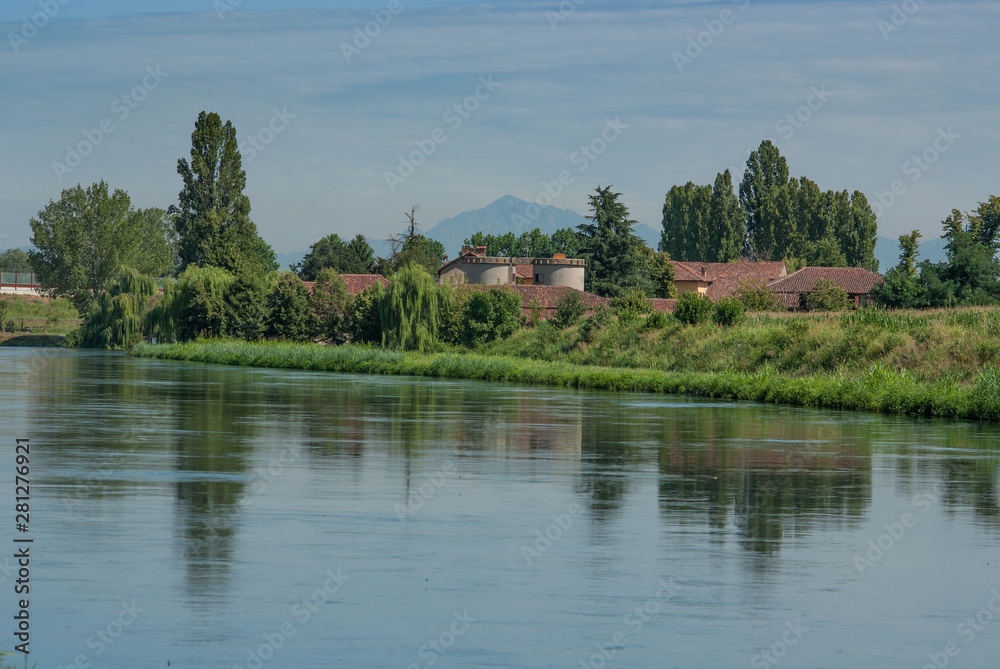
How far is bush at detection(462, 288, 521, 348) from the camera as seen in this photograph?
69062 mm

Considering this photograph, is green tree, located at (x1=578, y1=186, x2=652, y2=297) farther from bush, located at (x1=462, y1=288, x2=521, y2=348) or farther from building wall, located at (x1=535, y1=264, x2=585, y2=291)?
bush, located at (x1=462, y1=288, x2=521, y2=348)

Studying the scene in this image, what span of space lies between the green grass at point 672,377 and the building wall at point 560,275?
Result: 3147 centimetres

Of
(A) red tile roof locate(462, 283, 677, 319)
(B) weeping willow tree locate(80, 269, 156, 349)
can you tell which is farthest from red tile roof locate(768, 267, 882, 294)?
(B) weeping willow tree locate(80, 269, 156, 349)

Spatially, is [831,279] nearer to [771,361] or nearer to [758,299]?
[758,299]

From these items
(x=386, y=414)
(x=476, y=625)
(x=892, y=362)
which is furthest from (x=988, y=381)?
(x=476, y=625)

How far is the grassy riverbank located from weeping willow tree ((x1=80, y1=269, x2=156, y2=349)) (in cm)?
2942

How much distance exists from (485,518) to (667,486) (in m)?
4.02

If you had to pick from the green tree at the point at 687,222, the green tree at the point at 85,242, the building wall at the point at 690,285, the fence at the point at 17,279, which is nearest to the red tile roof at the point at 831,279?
the building wall at the point at 690,285

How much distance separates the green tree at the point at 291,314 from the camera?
80.4m

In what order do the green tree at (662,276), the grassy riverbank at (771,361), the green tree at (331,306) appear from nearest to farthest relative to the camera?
the grassy riverbank at (771,361) → the green tree at (331,306) → the green tree at (662,276)

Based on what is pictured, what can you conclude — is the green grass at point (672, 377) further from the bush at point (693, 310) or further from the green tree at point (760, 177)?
the green tree at point (760, 177)

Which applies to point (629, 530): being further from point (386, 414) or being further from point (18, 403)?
point (18, 403)

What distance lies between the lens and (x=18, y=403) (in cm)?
3269

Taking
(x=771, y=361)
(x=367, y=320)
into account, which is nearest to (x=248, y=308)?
(x=367, y=320)
